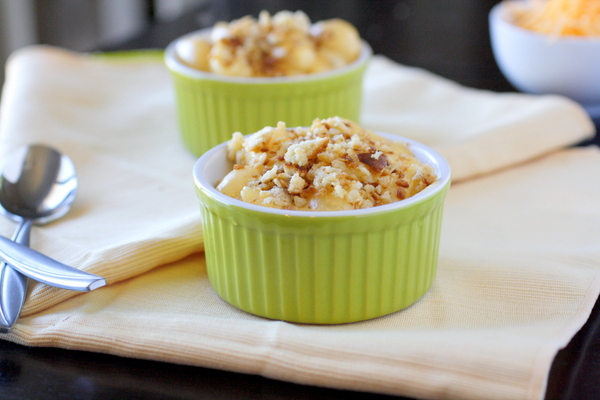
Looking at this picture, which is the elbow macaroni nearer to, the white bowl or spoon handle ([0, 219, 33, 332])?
the white bowl

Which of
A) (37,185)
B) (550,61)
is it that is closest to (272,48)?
(37,185)

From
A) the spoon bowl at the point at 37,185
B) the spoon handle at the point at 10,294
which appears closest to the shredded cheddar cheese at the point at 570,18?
the spoon bowl at the point at 37,185

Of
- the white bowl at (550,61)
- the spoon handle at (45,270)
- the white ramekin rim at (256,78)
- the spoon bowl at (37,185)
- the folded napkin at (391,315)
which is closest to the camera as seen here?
the folded napkin at (391,315)

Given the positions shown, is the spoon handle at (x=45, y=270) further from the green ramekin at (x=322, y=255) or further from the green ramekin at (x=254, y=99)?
the green ramekin at (x=254, y=99)

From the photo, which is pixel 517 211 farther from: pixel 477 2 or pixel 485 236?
pixel 477 2

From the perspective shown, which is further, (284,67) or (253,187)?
(284,67)

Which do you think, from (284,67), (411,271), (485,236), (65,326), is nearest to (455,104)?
(284,67)

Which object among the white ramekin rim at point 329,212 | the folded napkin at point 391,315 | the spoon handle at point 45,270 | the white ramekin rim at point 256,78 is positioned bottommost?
the folded napkin at point 391,315
